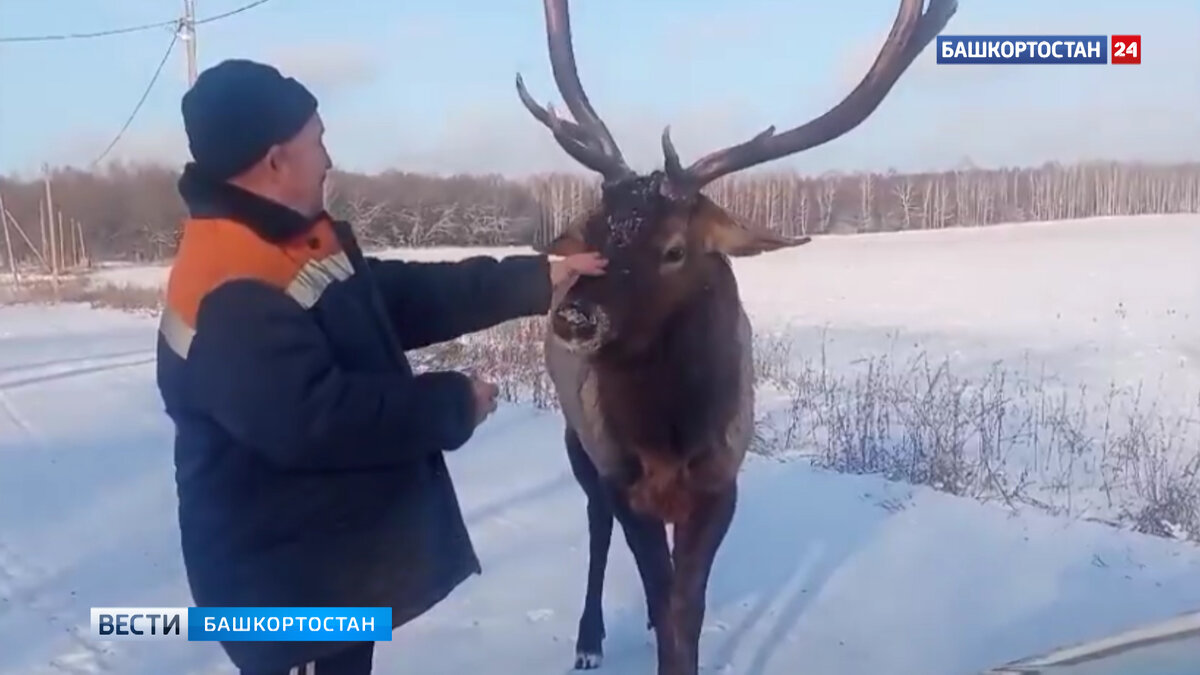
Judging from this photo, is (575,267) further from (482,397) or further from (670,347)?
(482,397)

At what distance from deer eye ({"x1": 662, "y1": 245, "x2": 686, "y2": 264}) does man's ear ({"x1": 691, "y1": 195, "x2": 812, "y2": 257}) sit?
13 cm

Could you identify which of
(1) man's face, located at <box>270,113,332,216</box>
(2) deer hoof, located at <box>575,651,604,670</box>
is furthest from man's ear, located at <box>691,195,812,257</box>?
(1) man's face, located at <box>270,113,332,216</box>

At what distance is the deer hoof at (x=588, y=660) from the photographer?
5598 mm

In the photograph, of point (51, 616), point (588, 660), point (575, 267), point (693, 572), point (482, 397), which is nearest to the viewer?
point (482, 397)

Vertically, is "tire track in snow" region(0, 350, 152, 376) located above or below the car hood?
below

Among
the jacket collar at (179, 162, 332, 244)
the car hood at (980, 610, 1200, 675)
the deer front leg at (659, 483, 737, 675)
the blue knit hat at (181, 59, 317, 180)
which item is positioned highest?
the blue knit hat at (181, 59, 317, 180)

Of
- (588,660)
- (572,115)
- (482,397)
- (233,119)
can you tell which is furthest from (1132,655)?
(572,115)

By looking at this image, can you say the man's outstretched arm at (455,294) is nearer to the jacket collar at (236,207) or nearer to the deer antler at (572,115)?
the jacket collar at (236,207)

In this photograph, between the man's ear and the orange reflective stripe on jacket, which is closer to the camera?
the orange reflective stripe on jacket

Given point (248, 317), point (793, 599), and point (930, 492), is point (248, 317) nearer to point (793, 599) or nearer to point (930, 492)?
point (793, 599)

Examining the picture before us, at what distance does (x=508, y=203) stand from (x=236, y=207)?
16.5 metres

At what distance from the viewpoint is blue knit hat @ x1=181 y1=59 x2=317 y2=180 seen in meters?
2.88

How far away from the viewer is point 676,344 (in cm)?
484

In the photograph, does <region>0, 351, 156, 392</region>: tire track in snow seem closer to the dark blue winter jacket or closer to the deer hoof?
the deer hoof
